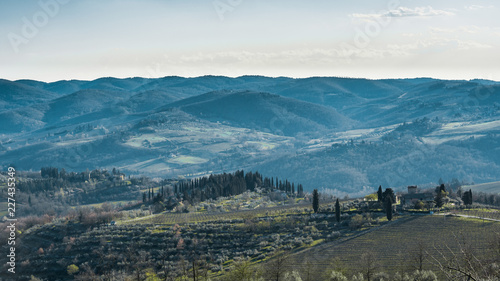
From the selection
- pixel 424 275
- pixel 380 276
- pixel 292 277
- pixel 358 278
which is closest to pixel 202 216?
pixel 292 277

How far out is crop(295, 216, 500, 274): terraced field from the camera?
8400 cm

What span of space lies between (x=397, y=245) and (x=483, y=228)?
1522cm

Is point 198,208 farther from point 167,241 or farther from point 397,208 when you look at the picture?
point 397,208

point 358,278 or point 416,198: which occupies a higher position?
point 416,198

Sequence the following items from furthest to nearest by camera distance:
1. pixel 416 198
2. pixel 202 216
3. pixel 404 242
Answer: pixel 202 216
pixel 416 198
pixel 404 242

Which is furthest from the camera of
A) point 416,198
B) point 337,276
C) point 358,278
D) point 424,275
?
point 416,198

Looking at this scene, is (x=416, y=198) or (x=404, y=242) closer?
(x=404, y=242)

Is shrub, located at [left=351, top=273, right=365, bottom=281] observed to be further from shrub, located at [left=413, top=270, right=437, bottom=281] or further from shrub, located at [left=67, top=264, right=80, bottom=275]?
shrub, located at [left=67, top=264, right=80, bottom=275]

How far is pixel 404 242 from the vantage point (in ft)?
302

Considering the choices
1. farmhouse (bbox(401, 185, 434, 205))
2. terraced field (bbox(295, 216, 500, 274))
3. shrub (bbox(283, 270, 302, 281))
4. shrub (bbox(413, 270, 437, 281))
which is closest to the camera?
shrub (bbox(413, 270, 437, 281))

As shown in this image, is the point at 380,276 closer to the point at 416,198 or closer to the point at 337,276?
the point at 337,276

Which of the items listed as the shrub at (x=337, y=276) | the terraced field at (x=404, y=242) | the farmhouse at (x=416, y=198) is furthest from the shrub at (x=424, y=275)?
the farmhouse at (x=416, y=198)

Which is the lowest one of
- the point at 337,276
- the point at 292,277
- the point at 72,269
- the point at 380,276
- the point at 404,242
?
the point at 72,269

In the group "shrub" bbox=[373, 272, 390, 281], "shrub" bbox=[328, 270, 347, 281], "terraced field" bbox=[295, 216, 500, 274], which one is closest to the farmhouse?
"terraced field" bbox=[295, 216, 500, 274]
